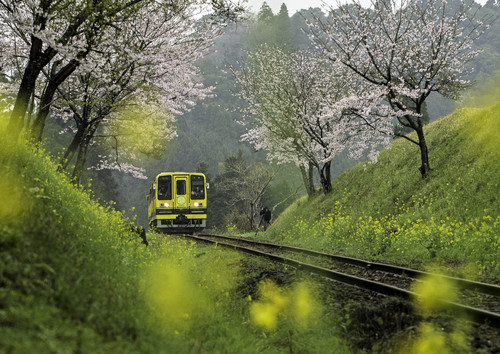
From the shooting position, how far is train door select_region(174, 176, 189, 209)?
2314 cm

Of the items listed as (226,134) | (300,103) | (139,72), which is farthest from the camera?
(226,134)

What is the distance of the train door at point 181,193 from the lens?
23.1m

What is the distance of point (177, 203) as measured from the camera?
23109mm

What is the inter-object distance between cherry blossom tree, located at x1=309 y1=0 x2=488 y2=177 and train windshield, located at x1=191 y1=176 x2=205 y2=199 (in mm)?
10257

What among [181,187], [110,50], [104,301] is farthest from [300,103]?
[104,301]

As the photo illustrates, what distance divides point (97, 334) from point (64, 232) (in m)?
2.41

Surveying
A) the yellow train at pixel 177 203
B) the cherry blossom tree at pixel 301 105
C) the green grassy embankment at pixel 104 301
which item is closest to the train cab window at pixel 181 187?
the yellow train at pixel 177 203

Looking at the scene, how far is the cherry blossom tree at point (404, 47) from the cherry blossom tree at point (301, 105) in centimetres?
346

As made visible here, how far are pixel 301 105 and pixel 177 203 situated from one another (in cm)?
869

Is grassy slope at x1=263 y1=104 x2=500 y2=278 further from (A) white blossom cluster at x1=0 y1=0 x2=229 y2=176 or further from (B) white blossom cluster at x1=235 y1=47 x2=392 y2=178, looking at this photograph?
(A) white blossom cluster at x1=0 y1=0 x2=229 y2=176

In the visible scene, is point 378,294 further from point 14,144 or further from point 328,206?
point 328,206

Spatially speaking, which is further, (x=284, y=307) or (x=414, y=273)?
(x=414, y=273)

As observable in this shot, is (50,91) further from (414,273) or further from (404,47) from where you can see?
(404,47)

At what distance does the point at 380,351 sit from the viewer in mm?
4613
